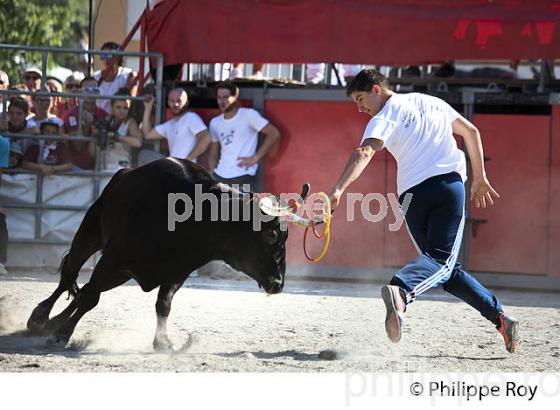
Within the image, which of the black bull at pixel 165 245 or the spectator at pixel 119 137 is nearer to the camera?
the black bull at pixel 165 245

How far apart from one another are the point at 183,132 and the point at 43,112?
177 cm

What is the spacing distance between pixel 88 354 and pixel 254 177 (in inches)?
203

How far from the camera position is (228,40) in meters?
11.6

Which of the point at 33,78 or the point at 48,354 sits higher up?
the point at 33,78

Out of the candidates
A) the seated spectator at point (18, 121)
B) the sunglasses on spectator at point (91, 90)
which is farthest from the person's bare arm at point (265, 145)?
the seated spectator at point (18, 121)

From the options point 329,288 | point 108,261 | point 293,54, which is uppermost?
point 293,54

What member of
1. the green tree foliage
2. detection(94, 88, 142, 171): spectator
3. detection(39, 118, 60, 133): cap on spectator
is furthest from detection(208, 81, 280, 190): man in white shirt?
the green tree foliage

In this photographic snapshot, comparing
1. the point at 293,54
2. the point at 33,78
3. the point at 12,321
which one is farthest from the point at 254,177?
the point at 12,321

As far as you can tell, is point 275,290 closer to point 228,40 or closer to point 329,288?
point 329,288

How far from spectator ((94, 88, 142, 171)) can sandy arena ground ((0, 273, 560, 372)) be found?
159 centimetres

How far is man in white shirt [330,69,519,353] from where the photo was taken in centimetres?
651

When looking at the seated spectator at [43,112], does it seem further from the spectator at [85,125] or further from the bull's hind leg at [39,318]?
the bull's hind leg at [39,318]

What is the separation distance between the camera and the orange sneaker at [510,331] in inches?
264

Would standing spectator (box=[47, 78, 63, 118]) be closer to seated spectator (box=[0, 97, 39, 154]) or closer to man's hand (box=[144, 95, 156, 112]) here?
seated spectator (box=[0, 97, 39, 154])
